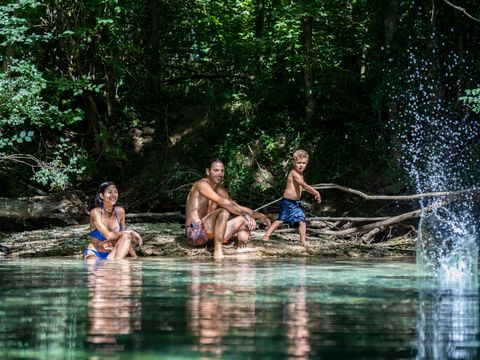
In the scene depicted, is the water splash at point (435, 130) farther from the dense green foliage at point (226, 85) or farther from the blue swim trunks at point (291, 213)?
the blue swim trunks at point (291, 213)

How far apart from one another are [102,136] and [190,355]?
15.9m

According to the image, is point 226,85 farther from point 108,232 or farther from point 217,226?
point 108,232

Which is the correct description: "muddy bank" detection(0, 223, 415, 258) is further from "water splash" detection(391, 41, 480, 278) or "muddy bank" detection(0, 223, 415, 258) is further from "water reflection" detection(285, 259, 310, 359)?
"water reflection" detection(285, 259, 310, 359)

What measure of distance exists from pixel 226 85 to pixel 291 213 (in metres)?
9.30

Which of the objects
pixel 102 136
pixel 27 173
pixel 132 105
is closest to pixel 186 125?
pixel 132 105

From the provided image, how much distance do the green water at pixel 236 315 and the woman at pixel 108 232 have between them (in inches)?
98.2

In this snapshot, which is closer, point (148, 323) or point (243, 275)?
point (148, 323)

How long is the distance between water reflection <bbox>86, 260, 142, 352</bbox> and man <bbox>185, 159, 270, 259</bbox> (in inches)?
96.0

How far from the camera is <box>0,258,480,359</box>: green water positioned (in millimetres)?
3818

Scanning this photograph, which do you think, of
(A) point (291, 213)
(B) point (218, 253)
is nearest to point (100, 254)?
(B) point (218, 253)

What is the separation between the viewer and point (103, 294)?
629cm

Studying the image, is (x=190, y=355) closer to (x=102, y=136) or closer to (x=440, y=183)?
(x=440, y=183)

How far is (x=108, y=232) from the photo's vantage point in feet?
36.3

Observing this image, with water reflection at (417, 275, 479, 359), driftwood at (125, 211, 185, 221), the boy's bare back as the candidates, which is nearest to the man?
the boy's bare back
